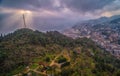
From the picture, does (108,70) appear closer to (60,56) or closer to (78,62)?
(78,62)

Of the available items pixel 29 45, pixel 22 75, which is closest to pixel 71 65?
pixel 22 75

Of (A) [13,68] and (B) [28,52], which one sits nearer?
(A) [13,68]

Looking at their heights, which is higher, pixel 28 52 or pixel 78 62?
pixel 28 52

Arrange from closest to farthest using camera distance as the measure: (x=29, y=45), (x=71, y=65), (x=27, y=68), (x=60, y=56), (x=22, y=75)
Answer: (x=22, y=75)
(x=27, y=68)
(x=71, y=65)
(x=60, y=56)
(x=29, y=45)

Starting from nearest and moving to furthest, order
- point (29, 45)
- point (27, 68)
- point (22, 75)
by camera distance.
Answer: point (22, 75) < point (27, 68) < point (29, 45)

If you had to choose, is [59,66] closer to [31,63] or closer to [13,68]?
[31,63]

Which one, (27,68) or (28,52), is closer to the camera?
(27,68)

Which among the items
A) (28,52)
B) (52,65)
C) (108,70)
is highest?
(28,52)

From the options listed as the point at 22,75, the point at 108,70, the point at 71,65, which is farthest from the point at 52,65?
the point at 108,70

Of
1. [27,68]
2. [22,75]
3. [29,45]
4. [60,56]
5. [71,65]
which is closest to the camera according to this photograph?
[22,75]
